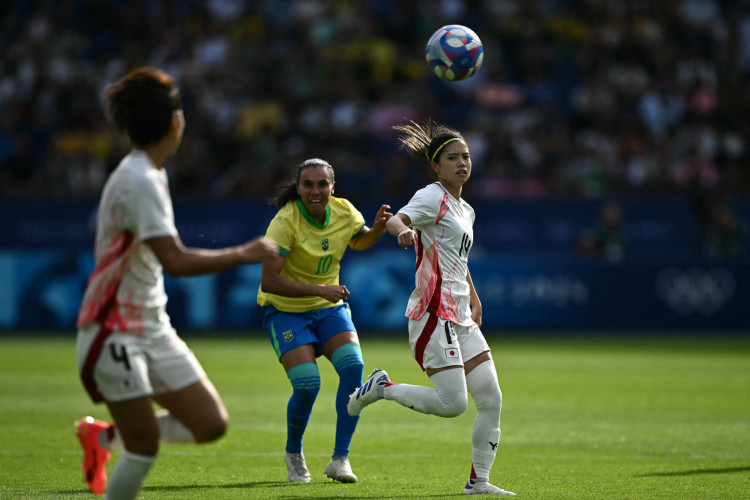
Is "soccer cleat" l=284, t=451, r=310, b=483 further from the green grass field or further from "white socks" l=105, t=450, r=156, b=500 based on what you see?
"white socks" l=105, t=450, r=156, b=500

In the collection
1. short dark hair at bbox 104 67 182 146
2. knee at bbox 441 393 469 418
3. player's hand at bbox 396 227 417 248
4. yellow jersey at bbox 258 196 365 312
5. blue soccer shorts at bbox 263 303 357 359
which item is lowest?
knee at bbox 441 393 469 418

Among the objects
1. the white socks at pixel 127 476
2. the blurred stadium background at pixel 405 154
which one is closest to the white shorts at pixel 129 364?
the white socks at pixel 127 476

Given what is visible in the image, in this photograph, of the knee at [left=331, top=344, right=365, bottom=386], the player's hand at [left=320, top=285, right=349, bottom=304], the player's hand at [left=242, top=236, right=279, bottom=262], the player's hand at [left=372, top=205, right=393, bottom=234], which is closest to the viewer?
the player's hand at [left=242, top=236, right=279, bottom=262]

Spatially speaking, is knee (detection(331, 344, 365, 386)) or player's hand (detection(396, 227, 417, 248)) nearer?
player's hand (detection(396, 227, 417, 248))

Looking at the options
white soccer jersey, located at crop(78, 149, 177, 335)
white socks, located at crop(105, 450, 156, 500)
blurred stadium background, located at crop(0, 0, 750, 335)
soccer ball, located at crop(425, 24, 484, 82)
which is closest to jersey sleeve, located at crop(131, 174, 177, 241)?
white soccer jersey, located at crop(78, 149, 177, 335)

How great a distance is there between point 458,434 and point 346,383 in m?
3.01

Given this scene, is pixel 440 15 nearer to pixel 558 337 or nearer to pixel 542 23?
pixel 542 23

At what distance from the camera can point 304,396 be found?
26.6ft

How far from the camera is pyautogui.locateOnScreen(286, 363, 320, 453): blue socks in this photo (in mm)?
8094

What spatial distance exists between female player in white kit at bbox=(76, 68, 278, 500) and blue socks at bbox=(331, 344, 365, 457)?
264 centimetres

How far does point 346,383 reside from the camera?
823cm

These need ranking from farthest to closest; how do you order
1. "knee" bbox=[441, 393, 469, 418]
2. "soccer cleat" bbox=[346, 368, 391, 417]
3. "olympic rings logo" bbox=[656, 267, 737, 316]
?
"olympic rings logo" bbox=[656, 267, 737, 316] < "soccer cleat" bbox=[346, 368, 391, 417] < "knee" bbox=[441, 393, 469, 418]

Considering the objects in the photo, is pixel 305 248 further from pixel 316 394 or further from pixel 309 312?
Result: pixel 316 394

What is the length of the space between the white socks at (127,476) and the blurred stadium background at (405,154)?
50.1ft
